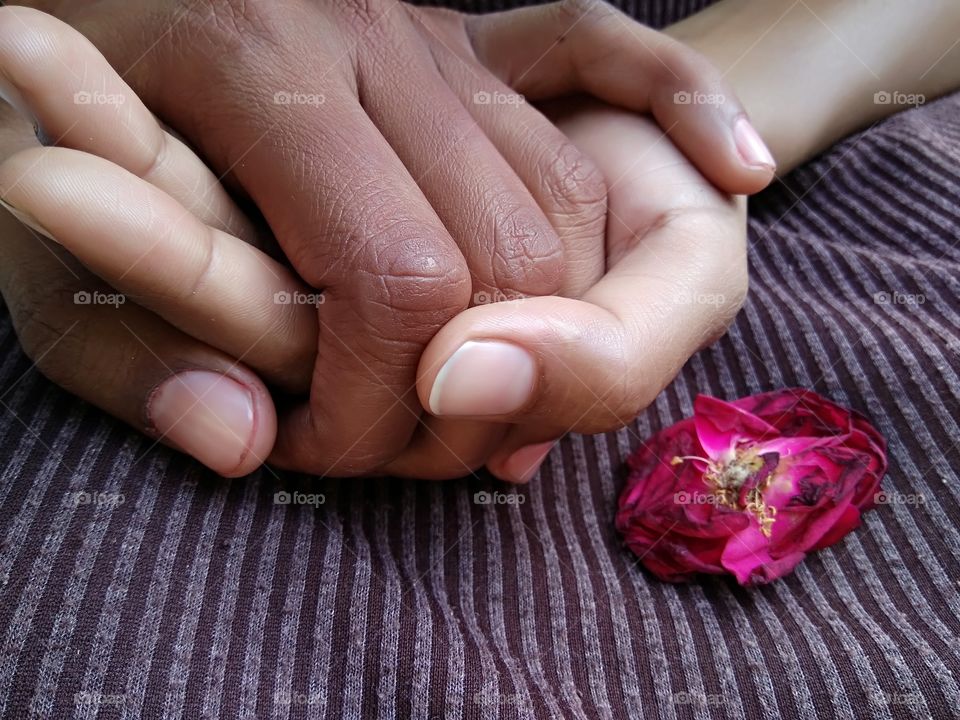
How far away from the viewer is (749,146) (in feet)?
2.07

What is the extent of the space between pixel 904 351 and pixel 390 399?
451 millimetres

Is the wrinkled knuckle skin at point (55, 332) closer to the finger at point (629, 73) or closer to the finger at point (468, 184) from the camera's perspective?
the finger at point (468, 184)

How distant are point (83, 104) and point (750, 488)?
1.74 ft

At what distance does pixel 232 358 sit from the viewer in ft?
1.69

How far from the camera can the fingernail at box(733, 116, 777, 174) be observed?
0.63 m

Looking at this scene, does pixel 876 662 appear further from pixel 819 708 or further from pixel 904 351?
pixel 904 351

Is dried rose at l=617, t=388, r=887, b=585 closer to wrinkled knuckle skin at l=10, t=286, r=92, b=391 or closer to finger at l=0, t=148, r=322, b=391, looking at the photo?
finger at l=0, t=148, r=322, b=391

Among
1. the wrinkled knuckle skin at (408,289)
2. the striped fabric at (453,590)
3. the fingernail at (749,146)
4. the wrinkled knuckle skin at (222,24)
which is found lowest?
the striped fabric at (453,590)

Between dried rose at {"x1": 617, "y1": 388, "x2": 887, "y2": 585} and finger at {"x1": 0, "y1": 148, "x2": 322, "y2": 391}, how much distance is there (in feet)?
0.97

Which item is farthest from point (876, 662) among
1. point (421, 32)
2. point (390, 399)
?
point (421, 32)

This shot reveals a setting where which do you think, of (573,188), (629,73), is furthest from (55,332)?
(629,73)

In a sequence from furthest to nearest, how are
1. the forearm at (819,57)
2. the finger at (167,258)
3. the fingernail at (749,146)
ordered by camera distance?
the forearm at (819,57)
the fingernail at (749,146)
the finger at (167,258)

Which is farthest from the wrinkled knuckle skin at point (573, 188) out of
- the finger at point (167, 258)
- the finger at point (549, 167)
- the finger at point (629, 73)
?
the finger at point (167, 258)

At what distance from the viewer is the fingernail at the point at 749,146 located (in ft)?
2.07
